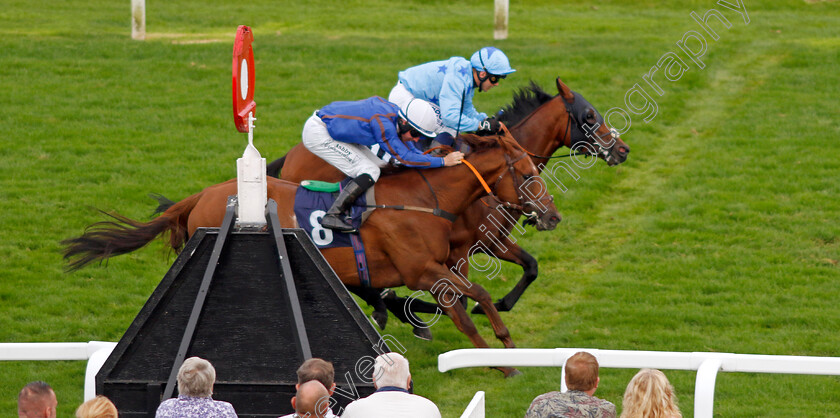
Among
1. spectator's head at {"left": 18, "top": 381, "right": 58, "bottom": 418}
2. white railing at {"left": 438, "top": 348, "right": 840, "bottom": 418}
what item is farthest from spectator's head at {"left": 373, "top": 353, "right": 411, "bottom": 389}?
spectator's head at {"left": 18, "top": 381, "right": 58, "bottom": 418}

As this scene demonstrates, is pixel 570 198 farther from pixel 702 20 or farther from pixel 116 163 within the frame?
pixel 702 20

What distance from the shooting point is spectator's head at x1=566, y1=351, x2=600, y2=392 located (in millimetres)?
3760

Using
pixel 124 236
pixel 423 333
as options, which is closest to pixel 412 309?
pixel 423 333

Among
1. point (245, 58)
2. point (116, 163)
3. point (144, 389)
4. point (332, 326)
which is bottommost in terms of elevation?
point (116, 163)

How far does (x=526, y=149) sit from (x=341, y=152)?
1.75 m

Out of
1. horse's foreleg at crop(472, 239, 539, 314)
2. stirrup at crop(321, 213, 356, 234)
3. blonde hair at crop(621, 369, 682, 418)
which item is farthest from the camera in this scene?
horse's foreleg at crop(472, 239, 539, 314)

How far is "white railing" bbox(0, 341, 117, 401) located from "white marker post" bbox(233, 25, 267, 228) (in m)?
0.85

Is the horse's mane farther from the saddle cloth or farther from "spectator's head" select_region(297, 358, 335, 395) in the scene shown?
"spectator's head" select_region(297, 358, 335, 395)

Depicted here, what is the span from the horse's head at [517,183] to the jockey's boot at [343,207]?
0.84 metres

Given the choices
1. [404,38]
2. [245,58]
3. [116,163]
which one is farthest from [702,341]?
[404,38]

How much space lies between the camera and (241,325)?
3.81m

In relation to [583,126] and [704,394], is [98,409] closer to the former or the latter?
[704,394]

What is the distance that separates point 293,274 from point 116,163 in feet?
26.7

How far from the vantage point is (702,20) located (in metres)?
19.0
